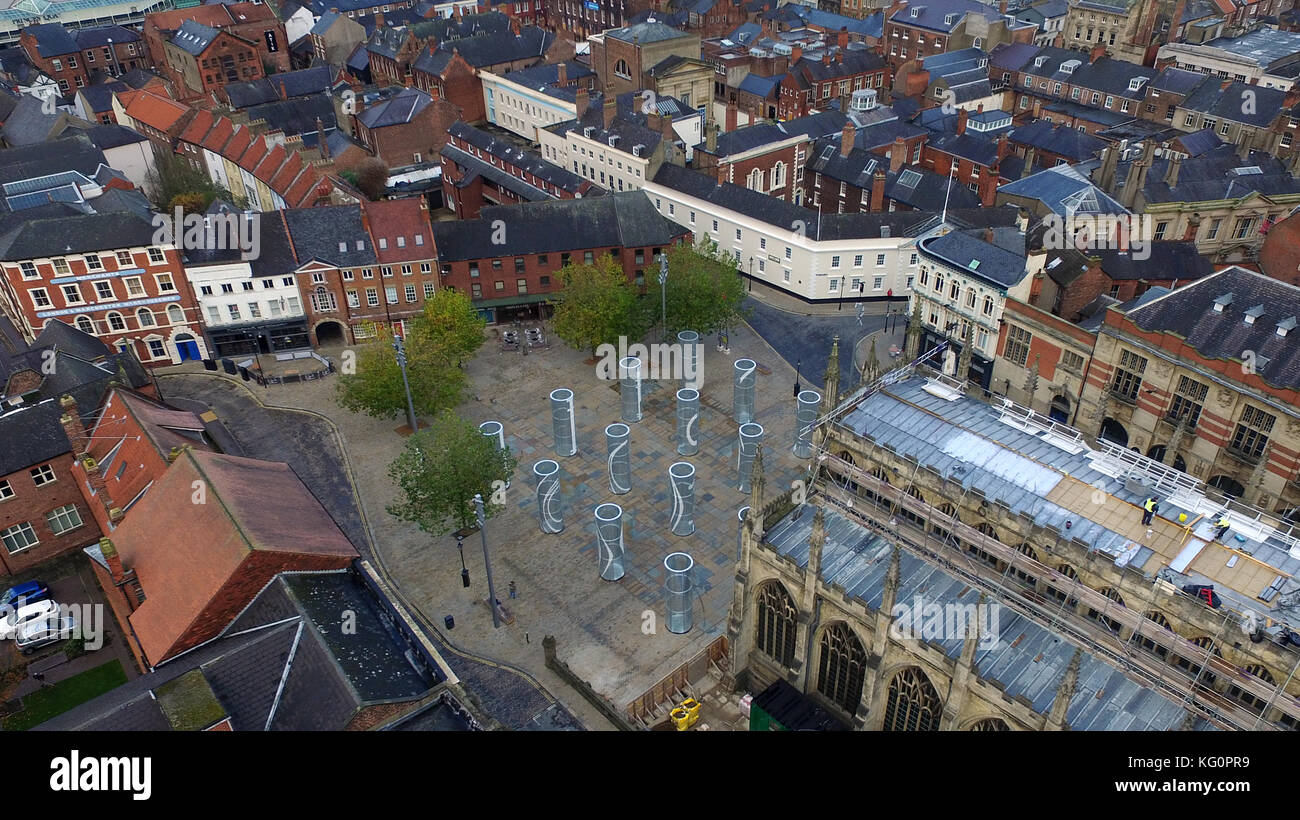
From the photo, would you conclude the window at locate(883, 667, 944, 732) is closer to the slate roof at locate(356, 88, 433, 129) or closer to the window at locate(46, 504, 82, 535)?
the window at locate(46, 504, 82, 535)

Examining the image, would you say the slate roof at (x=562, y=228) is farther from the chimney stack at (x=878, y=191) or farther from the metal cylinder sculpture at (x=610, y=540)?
the metal cylinder sculpture at (x=610, y=540)

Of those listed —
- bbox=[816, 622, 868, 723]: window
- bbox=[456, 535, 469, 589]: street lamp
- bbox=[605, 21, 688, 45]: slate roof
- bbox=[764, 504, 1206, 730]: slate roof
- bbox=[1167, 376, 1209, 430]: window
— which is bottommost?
bbox=[456, 535, 469, 589]: street lamp

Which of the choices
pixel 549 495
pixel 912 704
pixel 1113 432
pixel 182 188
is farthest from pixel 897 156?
pixel 182 188

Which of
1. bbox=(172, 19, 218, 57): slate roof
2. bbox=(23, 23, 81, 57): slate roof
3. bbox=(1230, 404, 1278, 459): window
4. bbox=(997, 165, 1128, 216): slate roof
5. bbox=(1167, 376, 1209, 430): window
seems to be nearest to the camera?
bbox=(1230, 404, 1278, 459): window

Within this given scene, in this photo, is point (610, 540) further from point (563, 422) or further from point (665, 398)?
point (665, 398)

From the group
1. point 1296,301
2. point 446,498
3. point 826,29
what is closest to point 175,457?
point 446,498

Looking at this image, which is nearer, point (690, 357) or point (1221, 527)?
point (1221, 527)

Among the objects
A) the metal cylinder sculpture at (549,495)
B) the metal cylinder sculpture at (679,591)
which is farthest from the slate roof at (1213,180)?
the metal cylinder sculpture at (549,495)

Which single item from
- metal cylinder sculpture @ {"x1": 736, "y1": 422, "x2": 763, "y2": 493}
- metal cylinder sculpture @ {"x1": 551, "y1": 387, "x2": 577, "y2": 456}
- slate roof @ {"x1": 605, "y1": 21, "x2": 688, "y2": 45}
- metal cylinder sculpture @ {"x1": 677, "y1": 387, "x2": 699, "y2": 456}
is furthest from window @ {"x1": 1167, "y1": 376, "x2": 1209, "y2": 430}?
slate roof @ {"x1": 605, "y1": 21, "x2": 688, "y2": 45}
